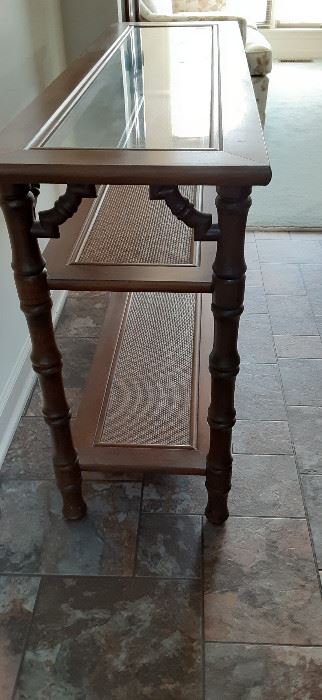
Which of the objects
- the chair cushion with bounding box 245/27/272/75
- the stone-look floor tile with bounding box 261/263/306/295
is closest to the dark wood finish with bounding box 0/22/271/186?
the stone-look floor tile with bounding box 261/263/306/295

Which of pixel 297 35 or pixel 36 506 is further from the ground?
pixel 297 35

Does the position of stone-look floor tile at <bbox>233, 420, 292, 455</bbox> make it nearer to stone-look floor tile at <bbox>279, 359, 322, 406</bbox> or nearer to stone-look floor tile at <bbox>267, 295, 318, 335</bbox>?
stone-look floor tile at <bbox>279, 359, 322, 406</bbox>

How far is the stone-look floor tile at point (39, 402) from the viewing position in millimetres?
1740

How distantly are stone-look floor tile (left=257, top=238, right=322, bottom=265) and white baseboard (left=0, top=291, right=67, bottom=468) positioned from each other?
3.60ft

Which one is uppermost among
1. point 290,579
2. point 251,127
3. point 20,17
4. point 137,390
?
point 20,17

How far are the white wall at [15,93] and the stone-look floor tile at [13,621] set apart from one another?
39cm

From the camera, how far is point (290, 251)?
2533 mm

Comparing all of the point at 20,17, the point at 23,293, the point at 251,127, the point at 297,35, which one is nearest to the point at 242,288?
the point at 251,127

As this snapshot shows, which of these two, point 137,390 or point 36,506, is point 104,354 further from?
point 36,506

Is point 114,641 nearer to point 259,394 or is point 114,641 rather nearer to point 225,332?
point 225,332

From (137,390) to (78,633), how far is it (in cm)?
61

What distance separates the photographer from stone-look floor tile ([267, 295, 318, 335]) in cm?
205

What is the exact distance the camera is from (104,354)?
5.62 feet

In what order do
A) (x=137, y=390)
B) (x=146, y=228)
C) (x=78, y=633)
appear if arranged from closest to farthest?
(x=78, y=633) < (x=146, y=228) < (x=137, y=390)
